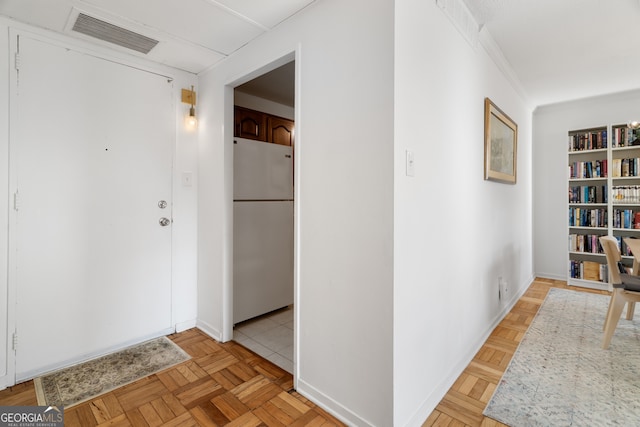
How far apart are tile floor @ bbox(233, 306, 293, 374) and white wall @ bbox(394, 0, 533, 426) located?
949 mm

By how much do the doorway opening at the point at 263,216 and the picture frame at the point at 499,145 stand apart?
1.71 m

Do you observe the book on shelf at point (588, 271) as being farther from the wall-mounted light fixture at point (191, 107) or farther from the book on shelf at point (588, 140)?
the wall-mounted light fixture at point (191, 107)

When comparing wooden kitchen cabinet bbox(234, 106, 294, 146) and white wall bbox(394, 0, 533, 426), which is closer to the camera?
white wall bbox(394, 0, 533, 426)

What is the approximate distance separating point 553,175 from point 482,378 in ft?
11.4

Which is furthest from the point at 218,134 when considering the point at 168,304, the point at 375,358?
the point at 375,358

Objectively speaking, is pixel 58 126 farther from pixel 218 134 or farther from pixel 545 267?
pixel 545 267

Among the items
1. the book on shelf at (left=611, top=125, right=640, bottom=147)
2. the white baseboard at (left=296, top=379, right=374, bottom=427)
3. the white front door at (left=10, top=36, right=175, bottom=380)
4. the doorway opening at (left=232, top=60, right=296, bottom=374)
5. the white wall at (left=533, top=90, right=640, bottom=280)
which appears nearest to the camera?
the white baseboard at (left=296, top=379, right=374, bottom=427)

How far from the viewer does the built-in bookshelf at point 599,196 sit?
3516 millimetres

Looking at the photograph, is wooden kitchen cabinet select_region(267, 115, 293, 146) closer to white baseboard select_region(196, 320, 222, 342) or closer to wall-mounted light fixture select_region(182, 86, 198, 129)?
wall-mounted light fixture select_region(182, 86, 198, 129)

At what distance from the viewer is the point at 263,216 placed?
9.77 feet

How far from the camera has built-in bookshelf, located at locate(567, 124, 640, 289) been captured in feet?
11.5

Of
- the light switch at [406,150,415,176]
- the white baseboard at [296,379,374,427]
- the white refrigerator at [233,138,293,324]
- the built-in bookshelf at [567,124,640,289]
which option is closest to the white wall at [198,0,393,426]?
the white baseboard at [296,379,374,427]

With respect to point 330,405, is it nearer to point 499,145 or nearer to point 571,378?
point 571,378

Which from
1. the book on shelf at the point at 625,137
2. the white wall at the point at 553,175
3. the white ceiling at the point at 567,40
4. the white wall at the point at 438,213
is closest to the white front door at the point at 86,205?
the white wall at the point at 438,213
